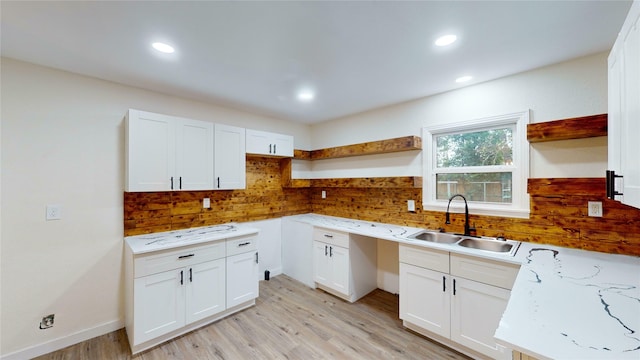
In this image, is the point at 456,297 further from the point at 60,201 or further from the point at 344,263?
the point at 60,201

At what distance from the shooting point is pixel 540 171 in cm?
221

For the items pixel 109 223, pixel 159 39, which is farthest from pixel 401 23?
pixel 109 223

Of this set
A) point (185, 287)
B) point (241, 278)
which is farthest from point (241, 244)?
point (185, 287)

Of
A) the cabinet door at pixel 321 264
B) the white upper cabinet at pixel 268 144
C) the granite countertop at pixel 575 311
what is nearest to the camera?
the granite countertop at pixel 575 311

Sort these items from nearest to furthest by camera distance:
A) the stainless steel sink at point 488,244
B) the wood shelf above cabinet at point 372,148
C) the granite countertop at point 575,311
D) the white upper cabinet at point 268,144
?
the granite countertop at point 575,311
the stainless steel sink at point 488,244
the wood shelf above cabinet at point 372,148
the white upper cabinet at point 268,144

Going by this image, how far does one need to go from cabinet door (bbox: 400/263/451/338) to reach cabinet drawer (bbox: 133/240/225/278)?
6.50 ft

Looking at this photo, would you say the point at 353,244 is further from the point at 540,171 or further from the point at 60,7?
the point at 60,7

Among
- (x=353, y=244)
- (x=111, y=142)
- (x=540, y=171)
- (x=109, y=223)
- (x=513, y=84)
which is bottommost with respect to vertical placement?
(x=353, y=244)

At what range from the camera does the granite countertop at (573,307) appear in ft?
2.89

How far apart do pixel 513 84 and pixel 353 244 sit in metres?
2.35

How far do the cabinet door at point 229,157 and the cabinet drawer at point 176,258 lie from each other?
75 cm

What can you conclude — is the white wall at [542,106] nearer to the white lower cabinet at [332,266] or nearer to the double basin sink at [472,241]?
the double basin sink at [472,241]

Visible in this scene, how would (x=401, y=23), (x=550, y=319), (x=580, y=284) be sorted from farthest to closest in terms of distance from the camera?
(x=401, y=23), (x=580, y=284), (x=550, y=319)

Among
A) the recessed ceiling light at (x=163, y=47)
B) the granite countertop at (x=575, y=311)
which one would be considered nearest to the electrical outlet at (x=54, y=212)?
the recessed ceiling light at (x=163, y=47)
